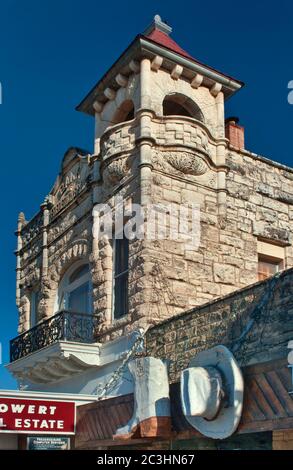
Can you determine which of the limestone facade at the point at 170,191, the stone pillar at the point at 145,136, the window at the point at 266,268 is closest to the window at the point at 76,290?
the limestone facade at the point at 170,191

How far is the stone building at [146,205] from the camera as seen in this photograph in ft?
46.9

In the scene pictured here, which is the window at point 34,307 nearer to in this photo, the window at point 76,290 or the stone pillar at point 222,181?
the window at point 76,290

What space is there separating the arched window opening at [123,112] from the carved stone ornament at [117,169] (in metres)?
1.78

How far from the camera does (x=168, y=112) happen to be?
717 inches

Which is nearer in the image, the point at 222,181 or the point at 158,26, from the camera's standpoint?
the point at 222,181

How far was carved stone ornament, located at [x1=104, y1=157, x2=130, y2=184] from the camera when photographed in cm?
1513

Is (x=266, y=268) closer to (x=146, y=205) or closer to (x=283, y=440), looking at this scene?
(x=146, y=205)

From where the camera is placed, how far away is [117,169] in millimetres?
15234

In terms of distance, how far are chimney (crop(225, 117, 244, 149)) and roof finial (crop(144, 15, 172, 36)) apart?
295 centimetres

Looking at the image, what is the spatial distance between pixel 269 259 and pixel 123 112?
→ 16.5 ft

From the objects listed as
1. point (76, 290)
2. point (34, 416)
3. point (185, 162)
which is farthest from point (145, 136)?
point (34, 416)

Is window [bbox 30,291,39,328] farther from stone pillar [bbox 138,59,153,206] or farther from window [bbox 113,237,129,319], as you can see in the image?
stone pillar [bbox 138,59,153,206]

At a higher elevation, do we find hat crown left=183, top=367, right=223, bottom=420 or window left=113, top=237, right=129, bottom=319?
window left=113, top=237, right=129, bottom=319

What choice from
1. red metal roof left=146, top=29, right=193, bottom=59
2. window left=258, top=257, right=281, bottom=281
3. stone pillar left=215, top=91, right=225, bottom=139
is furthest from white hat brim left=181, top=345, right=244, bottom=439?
red metal roof left=146, top=29, right=193, bottom=59
